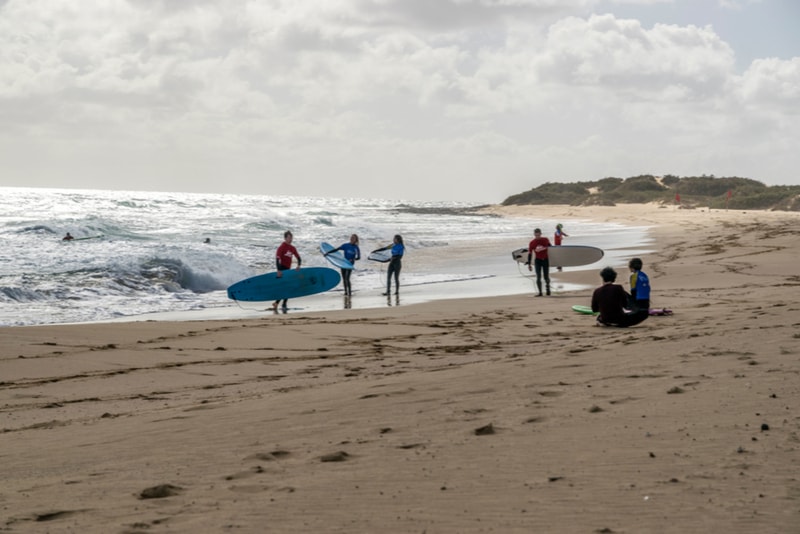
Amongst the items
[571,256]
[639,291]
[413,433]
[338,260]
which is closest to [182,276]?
[338,260]

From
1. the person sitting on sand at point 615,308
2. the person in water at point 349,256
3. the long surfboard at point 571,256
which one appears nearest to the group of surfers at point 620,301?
the person sitting on sand at point 615,308

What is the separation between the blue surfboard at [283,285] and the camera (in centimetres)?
1775

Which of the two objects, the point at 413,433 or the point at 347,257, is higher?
the point at 347,257

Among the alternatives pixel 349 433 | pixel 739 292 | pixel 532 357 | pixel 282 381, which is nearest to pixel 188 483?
pixel 349 433

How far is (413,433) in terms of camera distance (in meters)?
5.21

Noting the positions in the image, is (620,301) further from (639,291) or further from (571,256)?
(571,256)

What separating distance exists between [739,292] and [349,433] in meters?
12.1

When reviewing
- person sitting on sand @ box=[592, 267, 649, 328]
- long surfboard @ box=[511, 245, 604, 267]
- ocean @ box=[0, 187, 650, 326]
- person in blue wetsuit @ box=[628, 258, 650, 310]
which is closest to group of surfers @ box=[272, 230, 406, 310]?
ocean @ box=[0, 187, 650, 326]

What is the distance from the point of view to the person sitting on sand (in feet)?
36.2

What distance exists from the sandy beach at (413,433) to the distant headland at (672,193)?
63700 millimetres

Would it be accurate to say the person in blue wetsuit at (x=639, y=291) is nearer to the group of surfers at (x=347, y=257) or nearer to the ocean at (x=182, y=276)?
the ocean at (x=182, y=276)

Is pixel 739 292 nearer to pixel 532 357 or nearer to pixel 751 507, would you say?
A: pixel 532 357

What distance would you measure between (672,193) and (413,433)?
92.1 metres

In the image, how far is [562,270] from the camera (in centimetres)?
2400
